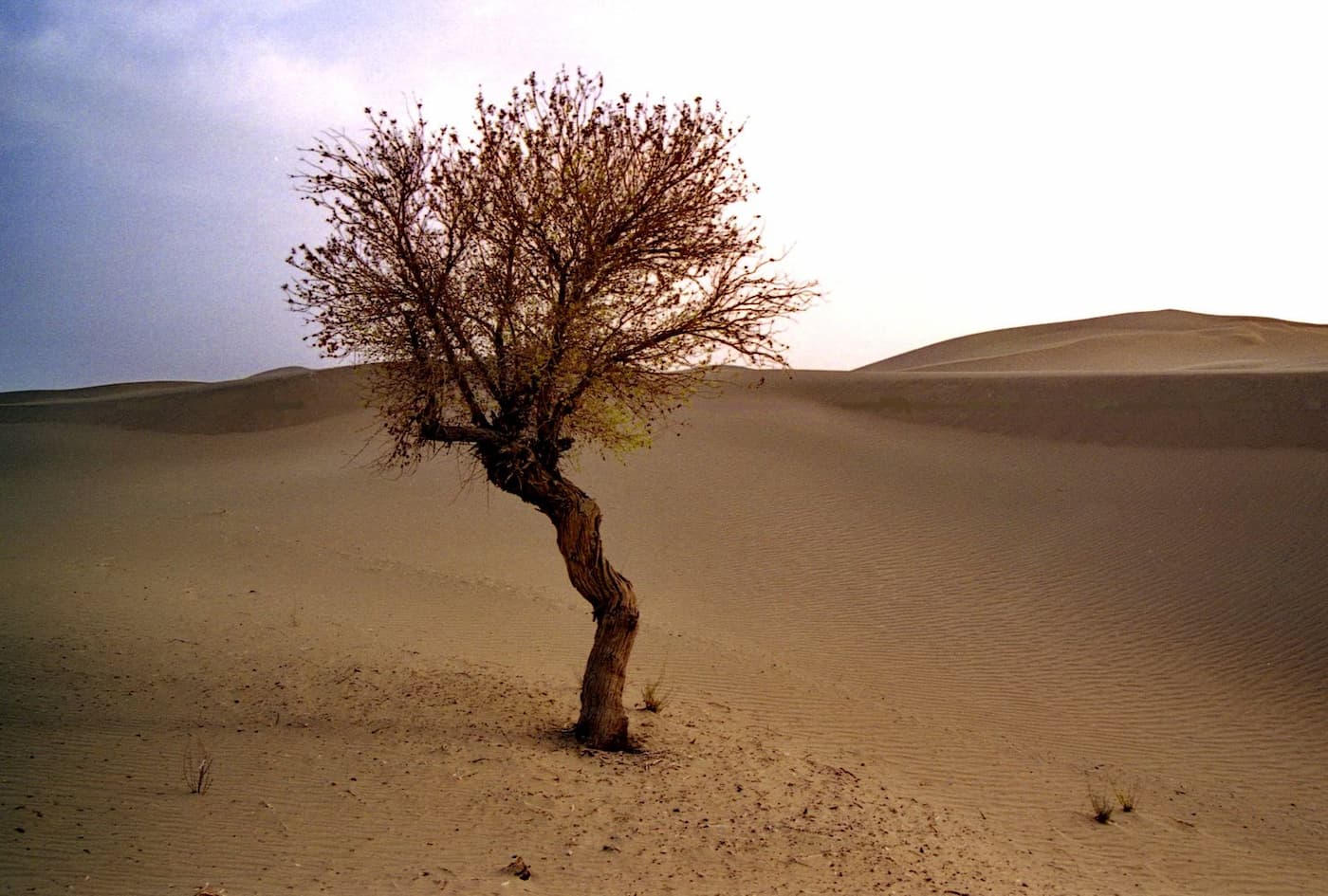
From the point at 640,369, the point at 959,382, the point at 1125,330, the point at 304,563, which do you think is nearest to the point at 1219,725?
the point at 640,369

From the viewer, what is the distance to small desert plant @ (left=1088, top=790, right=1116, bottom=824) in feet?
29.9

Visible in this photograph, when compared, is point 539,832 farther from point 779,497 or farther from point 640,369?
point 779,497

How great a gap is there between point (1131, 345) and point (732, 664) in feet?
155

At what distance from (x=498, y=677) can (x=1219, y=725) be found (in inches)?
355

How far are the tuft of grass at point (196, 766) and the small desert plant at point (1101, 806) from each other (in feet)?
25.6

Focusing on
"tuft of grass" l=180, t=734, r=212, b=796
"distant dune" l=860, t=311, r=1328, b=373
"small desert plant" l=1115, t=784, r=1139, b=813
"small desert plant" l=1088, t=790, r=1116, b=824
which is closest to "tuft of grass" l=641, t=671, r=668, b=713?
"small desert plant" l=1088, t=790, r=1116, b=824

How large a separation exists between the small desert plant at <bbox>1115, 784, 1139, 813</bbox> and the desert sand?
0.16m

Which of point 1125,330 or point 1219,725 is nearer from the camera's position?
point 1219,725

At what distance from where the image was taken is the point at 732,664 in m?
13.4

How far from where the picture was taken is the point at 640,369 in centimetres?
905

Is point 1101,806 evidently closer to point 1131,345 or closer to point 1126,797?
point 1126,797

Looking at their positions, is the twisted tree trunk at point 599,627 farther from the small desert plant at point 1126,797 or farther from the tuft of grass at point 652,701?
the small desert plant at point 1126,797

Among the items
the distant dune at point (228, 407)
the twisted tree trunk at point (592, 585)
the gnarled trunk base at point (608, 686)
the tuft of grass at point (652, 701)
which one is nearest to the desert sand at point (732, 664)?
the gnarled trunk base at point (608, 686)

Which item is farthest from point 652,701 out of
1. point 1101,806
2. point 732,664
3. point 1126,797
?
point 1126,797
